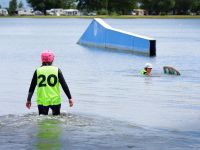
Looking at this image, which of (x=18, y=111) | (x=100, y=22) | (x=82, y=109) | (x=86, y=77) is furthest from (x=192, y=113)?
(x=100, y=22)

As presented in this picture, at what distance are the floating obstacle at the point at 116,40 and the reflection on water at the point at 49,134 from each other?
37.7 m

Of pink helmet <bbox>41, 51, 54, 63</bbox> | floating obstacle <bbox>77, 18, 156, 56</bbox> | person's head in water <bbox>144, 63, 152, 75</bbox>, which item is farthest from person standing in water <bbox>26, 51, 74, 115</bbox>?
floating obstacle <bbox>77, 18, 156, 56</bbox>

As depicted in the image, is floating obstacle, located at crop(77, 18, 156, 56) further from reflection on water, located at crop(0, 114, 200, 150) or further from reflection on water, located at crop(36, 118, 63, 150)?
reflection on water, located at crop(36, 118, 63, 150)

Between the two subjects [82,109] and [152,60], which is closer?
[82,109]

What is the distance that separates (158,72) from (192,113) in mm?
19069

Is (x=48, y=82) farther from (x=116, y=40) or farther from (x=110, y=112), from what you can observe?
(x=116, y=40)

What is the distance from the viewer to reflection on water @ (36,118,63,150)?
15.0 meters

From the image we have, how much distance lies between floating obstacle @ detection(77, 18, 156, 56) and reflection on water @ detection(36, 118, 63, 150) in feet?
124

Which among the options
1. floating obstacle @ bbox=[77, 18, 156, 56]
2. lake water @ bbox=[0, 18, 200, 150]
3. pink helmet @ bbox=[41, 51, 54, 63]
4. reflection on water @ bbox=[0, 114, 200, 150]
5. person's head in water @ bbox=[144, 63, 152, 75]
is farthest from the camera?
floating obstacle @ bbox=[77, 18, 156, 56]

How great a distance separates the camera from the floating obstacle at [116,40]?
56.5 meters

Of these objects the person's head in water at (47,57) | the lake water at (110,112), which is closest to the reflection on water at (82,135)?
→ the lake water at (110,112)

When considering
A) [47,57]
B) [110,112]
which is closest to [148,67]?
[110,112]

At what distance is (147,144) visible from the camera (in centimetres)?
1562

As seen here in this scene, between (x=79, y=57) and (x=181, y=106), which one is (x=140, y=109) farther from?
(x=79, y=57)
